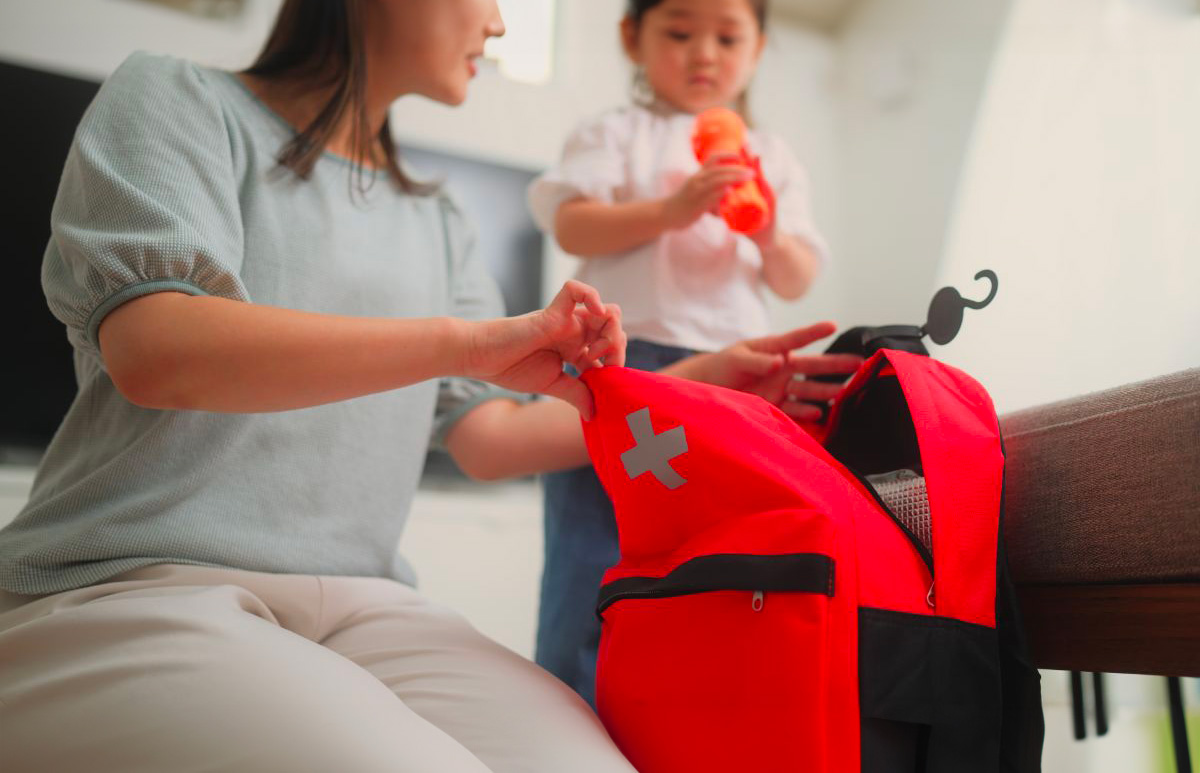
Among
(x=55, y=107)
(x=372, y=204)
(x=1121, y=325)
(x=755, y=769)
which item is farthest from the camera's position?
(x=55, y=107)

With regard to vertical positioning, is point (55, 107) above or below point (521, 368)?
above

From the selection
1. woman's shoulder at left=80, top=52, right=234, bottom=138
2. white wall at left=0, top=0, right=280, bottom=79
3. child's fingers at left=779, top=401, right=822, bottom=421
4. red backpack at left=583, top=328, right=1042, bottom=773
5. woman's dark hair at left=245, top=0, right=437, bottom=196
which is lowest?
red backpack at left=583, top=328, right=1042, bottom=773

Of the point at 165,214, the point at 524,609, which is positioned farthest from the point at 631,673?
the point at 524,609

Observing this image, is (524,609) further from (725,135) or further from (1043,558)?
Answer: (1043,558)

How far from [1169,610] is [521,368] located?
0.46 metres

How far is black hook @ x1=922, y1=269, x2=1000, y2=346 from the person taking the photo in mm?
774

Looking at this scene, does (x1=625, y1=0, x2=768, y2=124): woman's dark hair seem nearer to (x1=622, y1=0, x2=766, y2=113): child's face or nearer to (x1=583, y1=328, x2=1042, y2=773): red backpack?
(x1=622, y1=0, x2=766, y2=113): child's face

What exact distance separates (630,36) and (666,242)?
32 cm

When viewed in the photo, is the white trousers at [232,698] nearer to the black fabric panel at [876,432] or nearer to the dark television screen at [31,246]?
the black fabric panel at [876,432]

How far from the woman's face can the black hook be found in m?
0.54

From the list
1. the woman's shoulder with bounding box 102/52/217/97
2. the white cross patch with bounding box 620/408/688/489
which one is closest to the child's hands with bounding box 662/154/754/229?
the white cross patch with bounding box 620/408/688/489

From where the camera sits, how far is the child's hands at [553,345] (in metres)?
0.67

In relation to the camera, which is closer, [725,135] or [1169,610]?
[1169,610]

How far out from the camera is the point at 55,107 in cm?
196
